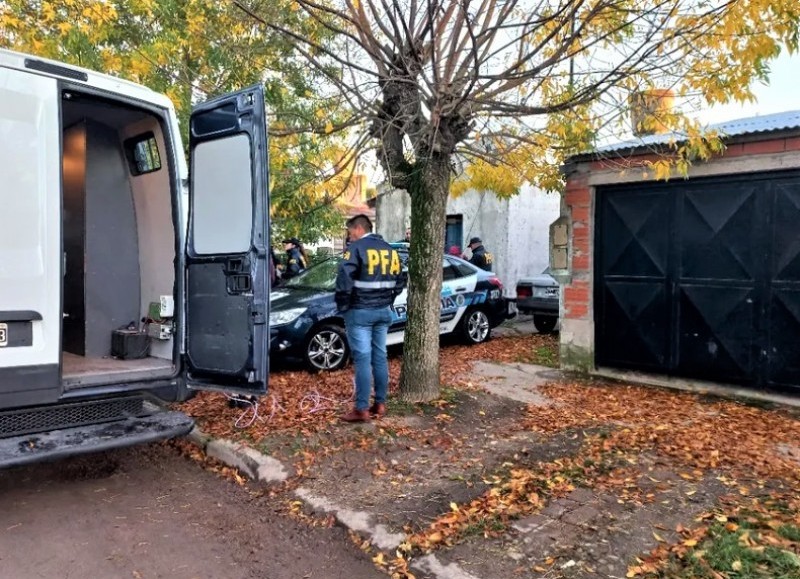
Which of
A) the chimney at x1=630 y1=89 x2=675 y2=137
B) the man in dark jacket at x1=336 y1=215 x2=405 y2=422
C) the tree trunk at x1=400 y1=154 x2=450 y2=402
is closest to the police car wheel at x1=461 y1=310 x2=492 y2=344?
the tree trunk at x1=400 y1=154 x2=450 y2=402

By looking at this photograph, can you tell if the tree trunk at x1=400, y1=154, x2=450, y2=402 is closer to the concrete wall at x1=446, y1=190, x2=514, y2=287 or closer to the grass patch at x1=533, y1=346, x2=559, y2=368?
the grass patch at x1=533, y1=346, x2=559, y2=368

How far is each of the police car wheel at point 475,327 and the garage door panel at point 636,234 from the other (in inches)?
112

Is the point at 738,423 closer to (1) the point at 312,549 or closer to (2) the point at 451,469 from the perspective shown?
(2) the point at 451,469

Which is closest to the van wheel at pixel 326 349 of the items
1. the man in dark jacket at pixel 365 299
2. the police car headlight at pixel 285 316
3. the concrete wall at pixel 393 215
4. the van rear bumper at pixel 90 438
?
the police car headlight at pixel 285 316

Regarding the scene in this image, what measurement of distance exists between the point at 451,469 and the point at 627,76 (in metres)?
3.66

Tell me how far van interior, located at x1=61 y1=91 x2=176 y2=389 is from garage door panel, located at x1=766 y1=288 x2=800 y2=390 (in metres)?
5.84

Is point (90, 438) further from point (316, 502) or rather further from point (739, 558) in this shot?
point (739, 558)

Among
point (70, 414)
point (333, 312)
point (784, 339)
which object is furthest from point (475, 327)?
point (70, 414)

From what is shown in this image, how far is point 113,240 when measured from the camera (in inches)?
224

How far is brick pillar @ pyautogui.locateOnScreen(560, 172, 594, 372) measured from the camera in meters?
7.64

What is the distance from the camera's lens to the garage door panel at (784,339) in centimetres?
617

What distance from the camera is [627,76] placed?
17.8 ft

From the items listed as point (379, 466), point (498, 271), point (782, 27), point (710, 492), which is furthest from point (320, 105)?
point (498, 271)

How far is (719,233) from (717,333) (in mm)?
1070
